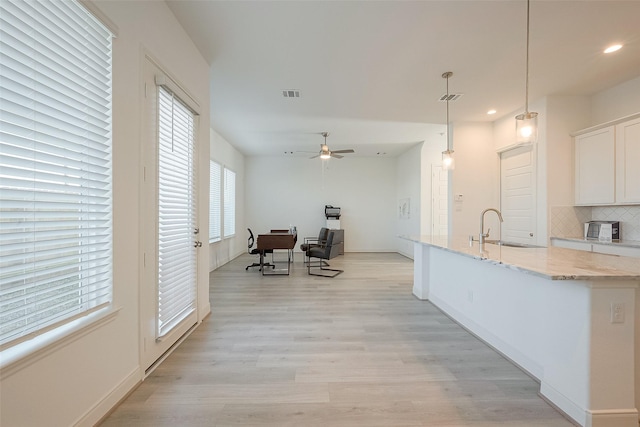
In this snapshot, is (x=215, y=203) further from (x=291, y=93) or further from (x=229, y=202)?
(x=291, y=93)

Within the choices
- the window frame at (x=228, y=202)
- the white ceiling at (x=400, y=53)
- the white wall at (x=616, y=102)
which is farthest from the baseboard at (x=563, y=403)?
the window frame at (x=228, y=202)

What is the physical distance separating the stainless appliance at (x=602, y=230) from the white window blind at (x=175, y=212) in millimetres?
5132

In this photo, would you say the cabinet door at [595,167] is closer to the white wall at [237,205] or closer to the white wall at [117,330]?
the white wall at [117,330]

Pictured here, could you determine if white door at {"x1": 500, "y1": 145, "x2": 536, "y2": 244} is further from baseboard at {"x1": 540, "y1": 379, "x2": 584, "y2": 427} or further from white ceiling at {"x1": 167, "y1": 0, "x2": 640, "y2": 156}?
baseboard at {"x1": 540, "y1": 379, "x2": 584, "y2": 427}

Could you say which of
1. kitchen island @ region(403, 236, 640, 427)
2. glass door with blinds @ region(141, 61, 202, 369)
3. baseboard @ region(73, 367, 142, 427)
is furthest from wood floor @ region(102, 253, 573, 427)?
glass door with blinds @ region(141, 61, 202, 369)

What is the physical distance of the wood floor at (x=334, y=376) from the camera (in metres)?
1.59

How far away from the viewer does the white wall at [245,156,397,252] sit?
8.17 metres

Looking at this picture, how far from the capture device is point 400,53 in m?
2.83

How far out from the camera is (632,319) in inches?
58.3

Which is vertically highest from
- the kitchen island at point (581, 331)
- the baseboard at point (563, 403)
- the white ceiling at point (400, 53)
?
the white ceiling at point (400, 53)

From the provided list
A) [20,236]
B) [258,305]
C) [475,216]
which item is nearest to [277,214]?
[258,305]

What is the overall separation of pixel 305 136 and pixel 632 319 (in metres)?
5.51

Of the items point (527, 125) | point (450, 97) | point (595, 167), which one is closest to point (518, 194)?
point (595, 167)

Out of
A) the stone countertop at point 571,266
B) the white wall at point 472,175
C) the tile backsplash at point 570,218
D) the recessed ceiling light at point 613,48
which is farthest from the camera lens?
the white wall at point 472,175
